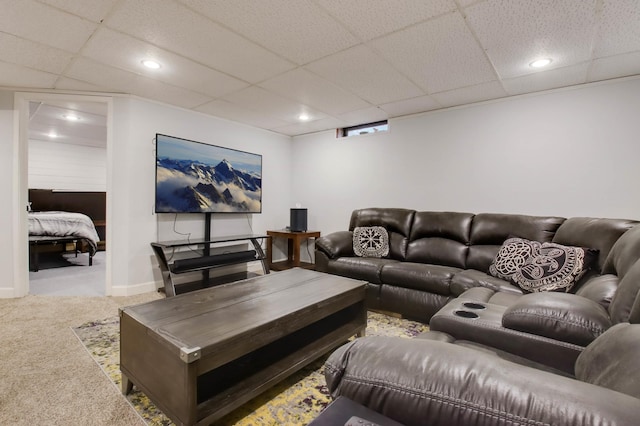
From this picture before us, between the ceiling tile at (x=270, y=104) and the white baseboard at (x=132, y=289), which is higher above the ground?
the ceiling tile at (x=270, y=104)

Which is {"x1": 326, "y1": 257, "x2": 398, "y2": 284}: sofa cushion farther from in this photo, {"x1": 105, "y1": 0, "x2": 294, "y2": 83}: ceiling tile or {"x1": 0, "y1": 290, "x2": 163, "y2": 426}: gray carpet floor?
{"x1": 0, "y1": 290, "x2": 163, "y2": 426}: gray carpet floor

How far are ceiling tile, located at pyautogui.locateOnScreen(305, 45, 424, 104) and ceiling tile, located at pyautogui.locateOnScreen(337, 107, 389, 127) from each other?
454mm

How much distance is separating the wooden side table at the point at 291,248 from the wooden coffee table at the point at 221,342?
2218 mm

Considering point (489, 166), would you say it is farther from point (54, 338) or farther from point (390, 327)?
point (54, 338)

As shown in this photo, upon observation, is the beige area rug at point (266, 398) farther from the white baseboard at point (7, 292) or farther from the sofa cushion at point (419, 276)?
the white baseboard at point (7, 292)

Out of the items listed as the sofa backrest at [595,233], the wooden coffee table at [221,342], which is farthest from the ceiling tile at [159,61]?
the sofa backrest at [595,233]

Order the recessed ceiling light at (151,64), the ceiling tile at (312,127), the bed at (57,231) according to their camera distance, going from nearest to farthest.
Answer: the recessed ceiling light at (151,64)
the ceiling tile at (312,127)
the bed at (57,231)

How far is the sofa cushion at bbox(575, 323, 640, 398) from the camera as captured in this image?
0.69 m

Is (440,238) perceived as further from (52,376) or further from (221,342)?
(52,376)

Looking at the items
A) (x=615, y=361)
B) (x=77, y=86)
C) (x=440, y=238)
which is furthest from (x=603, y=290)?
(x=77, y=86)

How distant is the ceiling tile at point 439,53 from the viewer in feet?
6.80

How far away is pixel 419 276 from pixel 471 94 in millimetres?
2037

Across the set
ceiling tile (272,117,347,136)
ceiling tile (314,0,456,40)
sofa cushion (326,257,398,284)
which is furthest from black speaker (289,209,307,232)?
ceiling tile (314,0,456,40)

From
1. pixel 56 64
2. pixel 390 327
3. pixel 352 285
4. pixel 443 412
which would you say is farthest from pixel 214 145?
pixel 443 412
